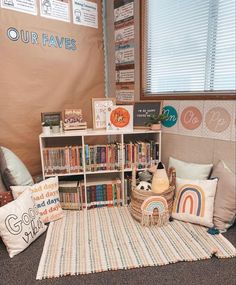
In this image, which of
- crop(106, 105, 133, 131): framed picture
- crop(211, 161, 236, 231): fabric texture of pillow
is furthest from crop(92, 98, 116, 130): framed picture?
crop(211, 161, 236, 231): fabric texture of pillow

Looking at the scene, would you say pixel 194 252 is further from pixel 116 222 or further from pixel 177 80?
pixel 177 80

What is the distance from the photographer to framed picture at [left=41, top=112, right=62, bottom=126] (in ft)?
7.06

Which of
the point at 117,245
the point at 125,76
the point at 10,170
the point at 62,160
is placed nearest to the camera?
the point at 117,245

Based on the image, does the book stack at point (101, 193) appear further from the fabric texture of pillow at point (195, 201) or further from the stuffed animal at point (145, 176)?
the fabric texture of pillow at point (195, 201)

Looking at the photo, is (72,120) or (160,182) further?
(72,120)

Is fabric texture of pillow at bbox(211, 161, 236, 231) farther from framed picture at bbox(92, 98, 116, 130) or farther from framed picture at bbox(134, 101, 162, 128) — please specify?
framed picture at bbox(92, 98, 116, 130)

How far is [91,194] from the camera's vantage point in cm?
224

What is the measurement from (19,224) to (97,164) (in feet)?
2.89

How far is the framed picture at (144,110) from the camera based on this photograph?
2.28 metres

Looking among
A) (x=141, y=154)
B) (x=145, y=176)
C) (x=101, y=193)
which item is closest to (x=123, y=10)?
(x=141, y=154)

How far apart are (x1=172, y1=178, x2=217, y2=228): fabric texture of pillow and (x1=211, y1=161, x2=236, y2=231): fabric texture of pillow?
37mm

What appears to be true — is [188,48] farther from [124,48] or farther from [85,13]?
[85,13]

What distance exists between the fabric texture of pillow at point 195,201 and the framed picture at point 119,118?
2.44ft

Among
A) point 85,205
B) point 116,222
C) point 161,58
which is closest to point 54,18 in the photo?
point 161,58
